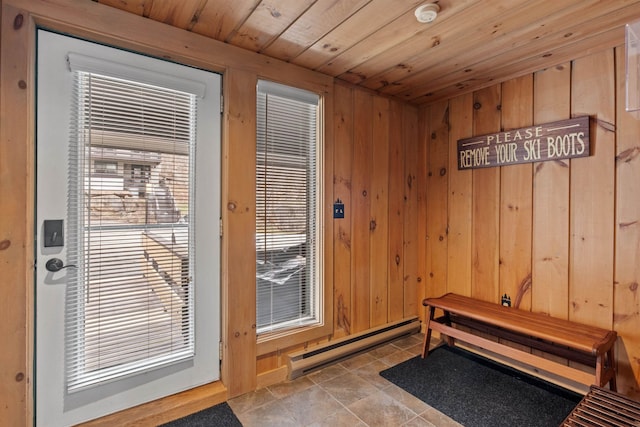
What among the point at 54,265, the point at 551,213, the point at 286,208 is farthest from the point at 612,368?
the point at 54,265

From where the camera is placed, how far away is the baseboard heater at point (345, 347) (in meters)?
2.32

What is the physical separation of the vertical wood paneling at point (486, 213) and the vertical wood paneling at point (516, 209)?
48 millimetres

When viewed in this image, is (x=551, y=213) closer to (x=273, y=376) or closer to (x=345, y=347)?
(x=345, y=347)

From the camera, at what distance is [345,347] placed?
2559 mm

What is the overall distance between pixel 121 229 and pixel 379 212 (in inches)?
77.1

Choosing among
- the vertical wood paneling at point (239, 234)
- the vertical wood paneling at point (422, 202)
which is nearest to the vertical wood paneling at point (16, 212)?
the vertical wood paneling at point (239, 234)

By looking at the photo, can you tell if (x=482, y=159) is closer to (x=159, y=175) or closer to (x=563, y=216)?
(x=563, y=216)

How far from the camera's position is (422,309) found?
318cm

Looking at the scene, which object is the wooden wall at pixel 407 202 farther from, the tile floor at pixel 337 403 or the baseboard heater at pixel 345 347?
the tile floor at pixel 337 403

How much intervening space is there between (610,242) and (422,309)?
5.26ft

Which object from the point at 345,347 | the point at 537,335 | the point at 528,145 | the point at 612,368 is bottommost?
the point at 345,347

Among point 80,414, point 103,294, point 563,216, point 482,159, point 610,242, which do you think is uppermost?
point 482,159

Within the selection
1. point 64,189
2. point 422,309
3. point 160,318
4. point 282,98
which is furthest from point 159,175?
point 422,309

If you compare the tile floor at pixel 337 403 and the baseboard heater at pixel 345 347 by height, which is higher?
the baseboard heater at pixel 345 347
